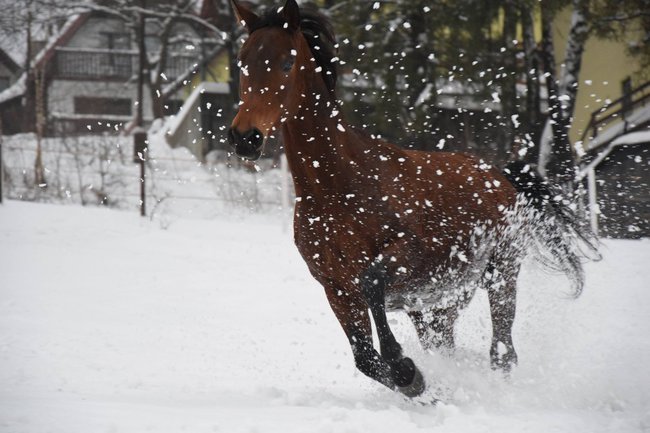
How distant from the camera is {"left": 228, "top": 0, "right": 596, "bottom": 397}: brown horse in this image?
384 cm

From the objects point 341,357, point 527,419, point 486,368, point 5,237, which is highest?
point 527,419

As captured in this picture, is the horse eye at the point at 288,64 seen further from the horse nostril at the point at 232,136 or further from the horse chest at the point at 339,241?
the horse chest at the point at 339,241

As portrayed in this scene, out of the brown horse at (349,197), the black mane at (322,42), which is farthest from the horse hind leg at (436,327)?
the black mane at (322,42)

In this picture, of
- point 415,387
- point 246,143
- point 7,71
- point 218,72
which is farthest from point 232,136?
point 218,72

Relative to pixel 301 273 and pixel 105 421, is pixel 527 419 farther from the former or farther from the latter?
pixel 301 273

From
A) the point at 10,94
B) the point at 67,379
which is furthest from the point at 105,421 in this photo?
the point at 10,94

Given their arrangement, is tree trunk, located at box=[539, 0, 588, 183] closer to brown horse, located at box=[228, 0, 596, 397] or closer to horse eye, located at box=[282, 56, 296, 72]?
brown horse, located at box=[228, 0, 596, 397]

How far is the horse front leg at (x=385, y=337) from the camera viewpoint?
3.98m

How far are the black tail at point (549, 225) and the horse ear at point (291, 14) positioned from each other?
2.38 metres

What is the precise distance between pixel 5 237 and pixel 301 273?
146 inches

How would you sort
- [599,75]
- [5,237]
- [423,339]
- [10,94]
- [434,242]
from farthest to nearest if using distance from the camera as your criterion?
[10,94], [599,75], [5,237], [423,339], [434,242]

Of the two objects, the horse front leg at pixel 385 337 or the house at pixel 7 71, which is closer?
the horse front leg at pixel 385 337

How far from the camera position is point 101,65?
26.0 m

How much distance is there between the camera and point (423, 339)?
5.25m
